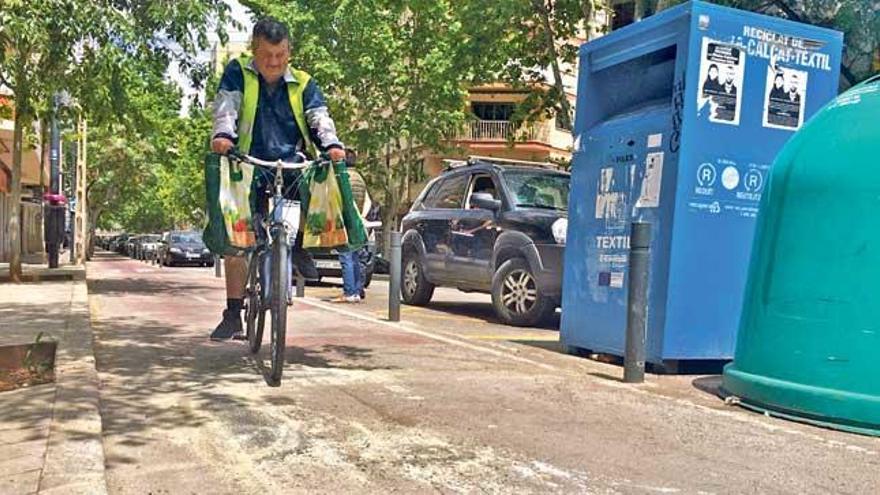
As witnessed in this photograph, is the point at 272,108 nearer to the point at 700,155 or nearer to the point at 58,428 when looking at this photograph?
the point at 58,428

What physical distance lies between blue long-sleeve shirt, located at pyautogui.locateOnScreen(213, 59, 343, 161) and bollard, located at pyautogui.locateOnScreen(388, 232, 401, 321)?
3.55 m

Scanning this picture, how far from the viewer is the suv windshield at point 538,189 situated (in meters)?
9.36

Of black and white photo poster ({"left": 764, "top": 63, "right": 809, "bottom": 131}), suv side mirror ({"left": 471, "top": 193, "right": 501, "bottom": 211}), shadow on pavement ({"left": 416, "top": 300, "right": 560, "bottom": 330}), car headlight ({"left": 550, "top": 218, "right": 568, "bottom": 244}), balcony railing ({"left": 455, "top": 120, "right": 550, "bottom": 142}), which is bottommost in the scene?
shadow on pavement ({"left": 416, "top": 300, "right": 560, "bottom": 330})

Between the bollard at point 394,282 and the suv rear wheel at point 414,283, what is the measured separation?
2.04m

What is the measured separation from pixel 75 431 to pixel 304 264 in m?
2.13

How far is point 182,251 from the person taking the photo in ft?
108

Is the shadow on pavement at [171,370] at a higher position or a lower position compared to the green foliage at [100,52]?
lower

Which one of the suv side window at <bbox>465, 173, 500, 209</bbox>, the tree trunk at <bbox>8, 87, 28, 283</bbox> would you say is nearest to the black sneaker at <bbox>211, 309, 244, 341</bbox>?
the suv side window at <bbox>465, 173, 500, 209</bbox>

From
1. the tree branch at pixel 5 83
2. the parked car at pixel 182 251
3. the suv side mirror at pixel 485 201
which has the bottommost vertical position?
the parked car at pixel 182 251

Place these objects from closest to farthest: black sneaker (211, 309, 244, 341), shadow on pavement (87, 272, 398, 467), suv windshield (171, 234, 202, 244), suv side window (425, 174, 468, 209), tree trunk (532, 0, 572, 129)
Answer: shadow on pavement (87, 272, 398, 467) → black sneaker (211, 309, 244, 341) → suv side window (425, 174, 468, 209) → tree trunk (532, 0, 572, 129) → suv windshield (171, 234, 202, 244)

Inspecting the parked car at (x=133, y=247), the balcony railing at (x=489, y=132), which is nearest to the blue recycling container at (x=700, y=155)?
the balcony railing at (x=489, y=132)

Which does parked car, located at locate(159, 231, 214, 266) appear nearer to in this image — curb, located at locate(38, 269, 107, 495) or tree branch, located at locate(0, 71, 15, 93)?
tree branch, located at locate(0, 71, 15, 93)

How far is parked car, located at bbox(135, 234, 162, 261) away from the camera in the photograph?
40.5 meters

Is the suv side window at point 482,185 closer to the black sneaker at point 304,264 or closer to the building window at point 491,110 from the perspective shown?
the black sneaker at point 304,264
